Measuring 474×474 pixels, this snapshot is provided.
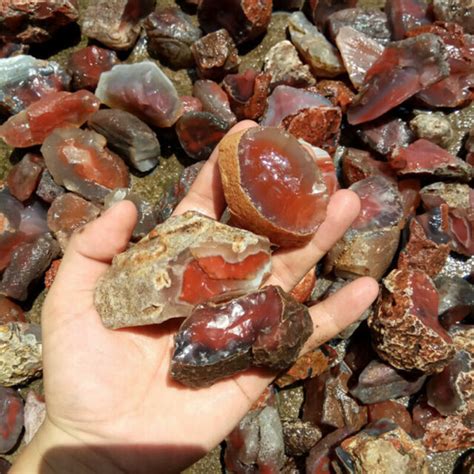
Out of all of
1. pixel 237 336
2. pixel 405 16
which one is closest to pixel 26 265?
pixel 237 336

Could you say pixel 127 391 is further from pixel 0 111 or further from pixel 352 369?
pixel 0 111

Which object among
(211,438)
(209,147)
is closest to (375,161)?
(209,147)

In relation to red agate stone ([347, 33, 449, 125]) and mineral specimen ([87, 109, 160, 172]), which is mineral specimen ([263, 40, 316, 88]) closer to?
red agate stone ([347, 33, 449, 125])

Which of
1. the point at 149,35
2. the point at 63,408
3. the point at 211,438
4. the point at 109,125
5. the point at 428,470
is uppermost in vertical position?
the point at 149,35

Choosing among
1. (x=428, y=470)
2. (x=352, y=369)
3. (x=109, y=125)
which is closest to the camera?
(x=428, y=470)

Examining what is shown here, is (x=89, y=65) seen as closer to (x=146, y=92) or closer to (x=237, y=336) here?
(x=146, y=92)

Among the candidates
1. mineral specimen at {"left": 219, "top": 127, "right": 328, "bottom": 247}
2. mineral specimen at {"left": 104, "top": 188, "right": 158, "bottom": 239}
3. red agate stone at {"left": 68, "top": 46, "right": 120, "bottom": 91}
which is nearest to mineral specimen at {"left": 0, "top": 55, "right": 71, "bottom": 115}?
red agate stone at {"left": 68, "top": 46, "right": 120, "bottom": 91}
